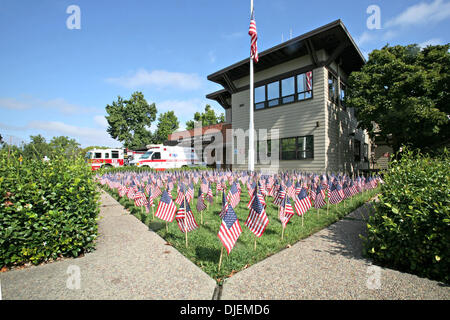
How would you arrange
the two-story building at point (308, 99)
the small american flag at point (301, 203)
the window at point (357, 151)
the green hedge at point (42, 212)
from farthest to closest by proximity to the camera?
the window at point (357, 151), the two-story building at point (308, 99), the small american flag at point (301, 203), the green hedge at point (42, 212)

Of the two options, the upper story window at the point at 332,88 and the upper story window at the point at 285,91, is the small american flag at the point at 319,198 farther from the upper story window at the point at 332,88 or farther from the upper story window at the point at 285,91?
the upper story window at the point at 332,88

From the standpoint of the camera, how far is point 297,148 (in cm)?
1554

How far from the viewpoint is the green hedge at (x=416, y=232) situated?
104 inches

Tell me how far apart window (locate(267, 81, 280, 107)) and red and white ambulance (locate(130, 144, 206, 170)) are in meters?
11.3

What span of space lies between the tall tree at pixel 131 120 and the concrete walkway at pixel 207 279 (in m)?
51.2

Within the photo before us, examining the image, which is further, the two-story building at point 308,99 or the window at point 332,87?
the window at point 332,87

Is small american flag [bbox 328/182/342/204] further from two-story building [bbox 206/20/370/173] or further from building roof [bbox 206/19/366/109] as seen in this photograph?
building roof [bbox 206/19/366/109]

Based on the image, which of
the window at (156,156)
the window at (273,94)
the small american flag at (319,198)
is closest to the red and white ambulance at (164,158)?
the window at (156,156)

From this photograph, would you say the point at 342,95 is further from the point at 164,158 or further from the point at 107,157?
the point at 107,157

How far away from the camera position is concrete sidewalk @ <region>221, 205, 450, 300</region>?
2441 millimetres

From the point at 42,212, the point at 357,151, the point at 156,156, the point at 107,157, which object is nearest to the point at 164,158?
the point at 156,156

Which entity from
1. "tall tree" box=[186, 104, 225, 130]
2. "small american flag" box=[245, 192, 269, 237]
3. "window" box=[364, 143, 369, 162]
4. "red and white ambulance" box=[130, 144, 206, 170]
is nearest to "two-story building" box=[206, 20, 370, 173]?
"window" box=[364, 143, 369, 162]
